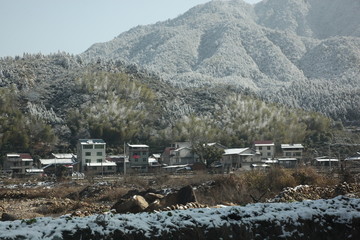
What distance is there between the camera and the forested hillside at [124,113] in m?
84.6

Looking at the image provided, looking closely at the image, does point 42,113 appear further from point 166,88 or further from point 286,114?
point 286,114

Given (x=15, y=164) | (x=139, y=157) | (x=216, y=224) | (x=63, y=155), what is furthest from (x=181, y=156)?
(x=216, y=224)

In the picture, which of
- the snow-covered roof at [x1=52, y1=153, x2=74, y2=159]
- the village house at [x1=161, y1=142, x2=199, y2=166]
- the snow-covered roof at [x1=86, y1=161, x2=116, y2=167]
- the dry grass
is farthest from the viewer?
the village house at [x1=161, y1=142, x2=199, y2=166]

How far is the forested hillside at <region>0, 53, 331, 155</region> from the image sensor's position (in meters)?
84.6

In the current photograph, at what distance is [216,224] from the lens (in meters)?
10.9

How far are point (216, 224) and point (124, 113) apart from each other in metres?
87.6

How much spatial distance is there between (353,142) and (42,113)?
180 ft

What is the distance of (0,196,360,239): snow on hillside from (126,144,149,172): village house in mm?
59450

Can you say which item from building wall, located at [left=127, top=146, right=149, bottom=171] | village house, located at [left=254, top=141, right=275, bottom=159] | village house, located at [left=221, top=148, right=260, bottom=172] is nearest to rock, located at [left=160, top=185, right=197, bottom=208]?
village house, located at [left=221, top=148, right=260, bottom=172]

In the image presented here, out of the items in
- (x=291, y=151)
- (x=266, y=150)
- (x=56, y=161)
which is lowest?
(x=56, y=161)

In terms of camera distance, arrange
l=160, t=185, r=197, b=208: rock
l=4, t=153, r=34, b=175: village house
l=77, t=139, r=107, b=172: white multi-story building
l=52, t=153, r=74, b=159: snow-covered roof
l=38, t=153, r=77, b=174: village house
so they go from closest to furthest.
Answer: l=160, t=185, r=197, b=208: rock → l=38, t=153, r=77, b=174: village house → l=4, t=153, r=34, b=175: village house → l=77, t=139, r=107, b=172: white multi-story building → l=52, t=153, r=74, b=159: snow-covered roof

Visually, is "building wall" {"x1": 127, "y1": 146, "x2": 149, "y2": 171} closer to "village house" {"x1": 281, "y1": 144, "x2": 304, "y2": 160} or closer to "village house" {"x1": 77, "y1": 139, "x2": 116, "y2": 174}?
"village house" {"x1": 77, "y1": 139, "x2": 116, "y2": 174}

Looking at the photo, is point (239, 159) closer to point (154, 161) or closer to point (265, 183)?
point (154, 161)

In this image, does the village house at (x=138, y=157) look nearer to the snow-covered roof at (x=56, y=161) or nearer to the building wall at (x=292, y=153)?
the snow-covered roof at (x=56, y=161)
